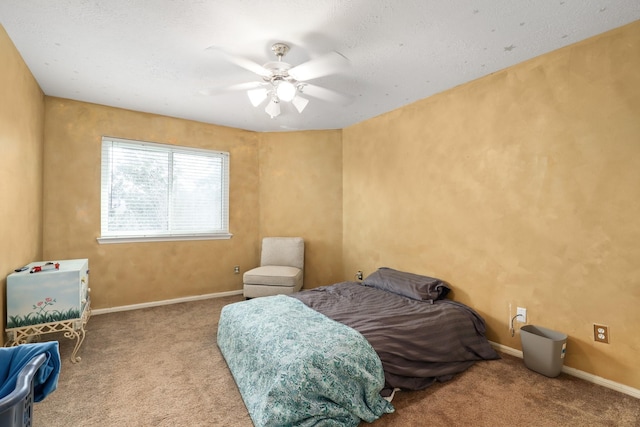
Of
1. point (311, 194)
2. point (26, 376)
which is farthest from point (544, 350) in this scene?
point (311, 194)

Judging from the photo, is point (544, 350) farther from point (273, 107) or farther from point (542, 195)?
point (273, 107)

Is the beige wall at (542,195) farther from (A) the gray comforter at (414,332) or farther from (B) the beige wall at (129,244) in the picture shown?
(B) the beige wall at (129,244)

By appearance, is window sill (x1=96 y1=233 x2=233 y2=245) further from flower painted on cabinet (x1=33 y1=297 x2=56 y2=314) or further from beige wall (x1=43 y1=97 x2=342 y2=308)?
flower painted on cabinet (x1=33 y1=297 x2=56 y2=314)

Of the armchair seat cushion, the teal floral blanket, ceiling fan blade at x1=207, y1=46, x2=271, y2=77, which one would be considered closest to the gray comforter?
the teal floral blanket

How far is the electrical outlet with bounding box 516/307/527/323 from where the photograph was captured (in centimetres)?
257

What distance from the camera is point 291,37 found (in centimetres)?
223

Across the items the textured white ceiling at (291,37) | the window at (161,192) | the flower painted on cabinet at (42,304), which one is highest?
the textured white ceiling at (291,37)

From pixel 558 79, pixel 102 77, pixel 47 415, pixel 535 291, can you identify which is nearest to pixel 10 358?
pixel 47 415

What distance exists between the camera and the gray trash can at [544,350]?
2.22m

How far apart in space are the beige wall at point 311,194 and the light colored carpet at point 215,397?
86.7 inches

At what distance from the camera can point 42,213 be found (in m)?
3.38

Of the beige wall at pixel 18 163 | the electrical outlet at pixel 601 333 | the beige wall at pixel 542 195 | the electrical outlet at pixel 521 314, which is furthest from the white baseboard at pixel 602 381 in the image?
the beige wall at pixel 18 163

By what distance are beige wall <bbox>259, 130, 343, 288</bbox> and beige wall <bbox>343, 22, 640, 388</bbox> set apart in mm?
1232

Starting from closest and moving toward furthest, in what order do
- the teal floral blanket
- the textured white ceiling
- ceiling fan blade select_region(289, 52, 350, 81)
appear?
the teal floral blanket, the textured white ceiling, ceiling fan blade select_region(289, 52, 350, 81)
